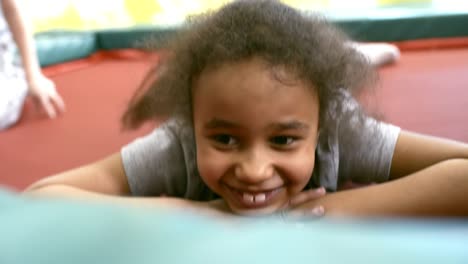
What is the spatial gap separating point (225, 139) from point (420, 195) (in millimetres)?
208

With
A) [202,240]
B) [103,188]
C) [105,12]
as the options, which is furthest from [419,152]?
[105,12]

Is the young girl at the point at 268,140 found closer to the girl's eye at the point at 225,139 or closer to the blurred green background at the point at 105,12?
the girl's eye at the point at 225,139

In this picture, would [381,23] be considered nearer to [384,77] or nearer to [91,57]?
[384,77]

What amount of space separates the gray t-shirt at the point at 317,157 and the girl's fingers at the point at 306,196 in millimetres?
44

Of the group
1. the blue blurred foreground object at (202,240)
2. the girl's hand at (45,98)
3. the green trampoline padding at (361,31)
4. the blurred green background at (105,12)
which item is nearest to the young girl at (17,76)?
the girl's hand at (45,98)

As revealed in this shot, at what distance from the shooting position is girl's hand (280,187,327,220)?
23.8 inches

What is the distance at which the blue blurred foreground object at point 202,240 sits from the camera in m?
0.25

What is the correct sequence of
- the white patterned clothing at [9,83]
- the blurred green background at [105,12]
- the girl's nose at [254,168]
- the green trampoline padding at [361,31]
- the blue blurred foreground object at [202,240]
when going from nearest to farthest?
the blue blurred foreground object at [202,240], the girl's nose at [254,168], the white patterned clothing at [9,83], the green trampoline padding at [361,31], the blurred green background at [105,12]

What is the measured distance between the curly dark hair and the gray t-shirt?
38 millimetres

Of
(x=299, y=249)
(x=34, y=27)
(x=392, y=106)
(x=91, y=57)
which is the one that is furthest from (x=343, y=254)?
(x=34, y=27)

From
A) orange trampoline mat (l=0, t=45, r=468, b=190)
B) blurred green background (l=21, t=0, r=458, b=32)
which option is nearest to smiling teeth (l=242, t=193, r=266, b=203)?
orange trampoline mat (l=0, t=45, r=468, b=190)

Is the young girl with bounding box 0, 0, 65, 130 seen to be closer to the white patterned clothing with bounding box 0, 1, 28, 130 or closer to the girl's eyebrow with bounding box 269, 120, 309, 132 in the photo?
the white patterned clothing with bounding box 0, 1, 28, 130

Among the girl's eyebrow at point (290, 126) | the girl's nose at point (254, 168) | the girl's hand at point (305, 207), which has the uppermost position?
the girl's eyebrow at point (290, 126)

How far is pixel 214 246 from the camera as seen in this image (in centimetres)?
26
